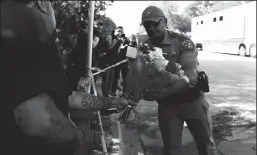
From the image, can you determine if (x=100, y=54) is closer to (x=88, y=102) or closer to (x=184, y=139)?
(x=184, y=139)

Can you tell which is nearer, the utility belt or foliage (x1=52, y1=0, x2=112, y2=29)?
the utility belt

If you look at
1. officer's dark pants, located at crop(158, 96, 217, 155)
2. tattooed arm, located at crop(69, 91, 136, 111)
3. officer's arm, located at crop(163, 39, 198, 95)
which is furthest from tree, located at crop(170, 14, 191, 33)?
tattooed arm, located at crop(69, 91, 136, 111)

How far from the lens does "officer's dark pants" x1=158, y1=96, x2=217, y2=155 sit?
358 centimetres

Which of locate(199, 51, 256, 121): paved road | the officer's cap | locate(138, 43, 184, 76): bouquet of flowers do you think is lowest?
locate(199, 51, 256, 121): paved road

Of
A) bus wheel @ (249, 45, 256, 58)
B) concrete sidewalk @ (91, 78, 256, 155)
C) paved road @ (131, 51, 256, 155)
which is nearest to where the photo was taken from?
concrete sidewalk @ (91, 78, 256, 155)

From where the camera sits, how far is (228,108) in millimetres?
9648

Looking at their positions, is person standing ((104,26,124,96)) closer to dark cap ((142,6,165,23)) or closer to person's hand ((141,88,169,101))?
dark cap ((142,6,165,23))

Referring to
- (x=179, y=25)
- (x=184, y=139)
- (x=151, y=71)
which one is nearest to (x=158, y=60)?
(x=151, y=71)

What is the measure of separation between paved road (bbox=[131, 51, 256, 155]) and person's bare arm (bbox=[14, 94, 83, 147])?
4.56 meters

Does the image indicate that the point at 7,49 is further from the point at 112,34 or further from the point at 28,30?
the point at 112,34

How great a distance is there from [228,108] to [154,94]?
22.0 feet

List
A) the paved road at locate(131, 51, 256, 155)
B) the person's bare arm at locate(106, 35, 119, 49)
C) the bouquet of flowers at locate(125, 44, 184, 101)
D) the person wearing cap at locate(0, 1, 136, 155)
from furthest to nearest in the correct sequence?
1. the person's bare arm at locate(106, 35, 119, 49)
2. the paved road at locate(131, 51, 256, 155)
3. the bouquet of flowers at locate(125, 44, 184, 101)
4. the person wearing cap at locate(0, 1, 136, 155)

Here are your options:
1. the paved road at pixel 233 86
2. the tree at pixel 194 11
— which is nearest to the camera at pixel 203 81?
the paved road at pixel 233 86

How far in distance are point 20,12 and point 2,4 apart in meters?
0.07
